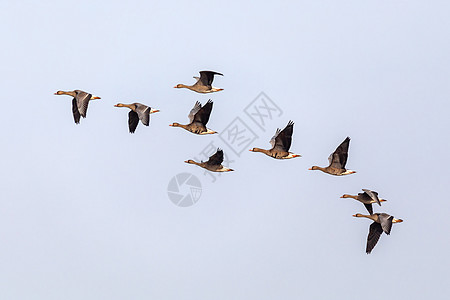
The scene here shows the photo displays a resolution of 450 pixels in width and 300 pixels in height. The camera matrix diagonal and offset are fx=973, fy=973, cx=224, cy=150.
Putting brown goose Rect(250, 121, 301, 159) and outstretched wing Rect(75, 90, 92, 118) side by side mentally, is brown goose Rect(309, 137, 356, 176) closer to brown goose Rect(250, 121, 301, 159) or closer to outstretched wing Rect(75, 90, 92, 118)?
brown goose Rect(250, 121, 301, 159)

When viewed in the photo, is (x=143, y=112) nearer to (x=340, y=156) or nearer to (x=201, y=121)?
(x=201, y=121)

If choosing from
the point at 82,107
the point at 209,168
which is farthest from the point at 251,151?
the point at 82,107

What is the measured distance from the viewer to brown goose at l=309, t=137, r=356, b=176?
57125 millimetres

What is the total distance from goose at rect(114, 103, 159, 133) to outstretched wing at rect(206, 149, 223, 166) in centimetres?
445

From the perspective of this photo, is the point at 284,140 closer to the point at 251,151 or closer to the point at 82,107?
the point at 251,151

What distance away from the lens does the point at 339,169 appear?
58.1m

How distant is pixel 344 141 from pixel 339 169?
7.08 ft

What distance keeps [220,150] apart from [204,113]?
2537mm

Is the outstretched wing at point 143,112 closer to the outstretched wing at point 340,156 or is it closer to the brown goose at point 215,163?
the brown goose at point 215,163

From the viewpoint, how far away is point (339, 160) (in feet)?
190

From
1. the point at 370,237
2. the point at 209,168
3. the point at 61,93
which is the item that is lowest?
the point at 370,237

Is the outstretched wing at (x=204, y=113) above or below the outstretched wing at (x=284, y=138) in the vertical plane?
above

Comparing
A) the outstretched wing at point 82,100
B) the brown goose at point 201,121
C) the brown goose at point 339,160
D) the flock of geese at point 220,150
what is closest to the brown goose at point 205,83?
the flock of geese at point 220,150

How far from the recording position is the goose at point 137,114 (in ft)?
183
